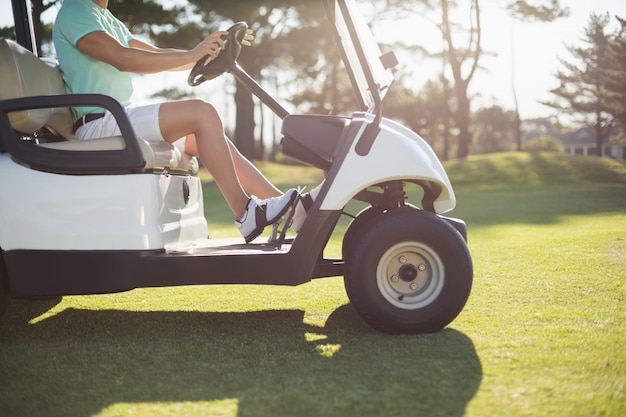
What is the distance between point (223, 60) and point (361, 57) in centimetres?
88

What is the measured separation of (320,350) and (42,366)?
102cm

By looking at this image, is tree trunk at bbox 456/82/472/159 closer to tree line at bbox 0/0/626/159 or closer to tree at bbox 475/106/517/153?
tree line at bbox 0/0/626/159

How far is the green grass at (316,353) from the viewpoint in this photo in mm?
1972

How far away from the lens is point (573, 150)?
80.4 meters

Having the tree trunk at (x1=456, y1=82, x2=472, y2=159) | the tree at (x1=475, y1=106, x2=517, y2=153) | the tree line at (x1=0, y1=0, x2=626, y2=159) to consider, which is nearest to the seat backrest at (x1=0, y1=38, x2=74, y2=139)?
the tree line at (x1=0, y1=0, x2=626, y2=159)

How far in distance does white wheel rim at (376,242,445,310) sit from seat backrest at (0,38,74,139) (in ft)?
5.54

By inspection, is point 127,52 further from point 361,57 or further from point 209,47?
point 361,57

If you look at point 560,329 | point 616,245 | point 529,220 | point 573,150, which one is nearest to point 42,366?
point 560,329

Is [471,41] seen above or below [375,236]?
above

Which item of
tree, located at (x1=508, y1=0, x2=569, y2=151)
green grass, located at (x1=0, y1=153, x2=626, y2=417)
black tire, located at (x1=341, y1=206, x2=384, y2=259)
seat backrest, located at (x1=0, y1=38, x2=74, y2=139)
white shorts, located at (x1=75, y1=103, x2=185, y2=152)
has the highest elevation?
tree, located at (x1=508, y1=0, x2=569, y2=151)

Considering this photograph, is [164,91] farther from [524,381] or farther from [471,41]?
[524,381]

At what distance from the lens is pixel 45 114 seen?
309 cm

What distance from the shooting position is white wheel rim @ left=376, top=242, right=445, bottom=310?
2693mm

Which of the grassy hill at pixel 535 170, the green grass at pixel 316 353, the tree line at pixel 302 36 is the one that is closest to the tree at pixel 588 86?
the tree line at pixel 302 36
